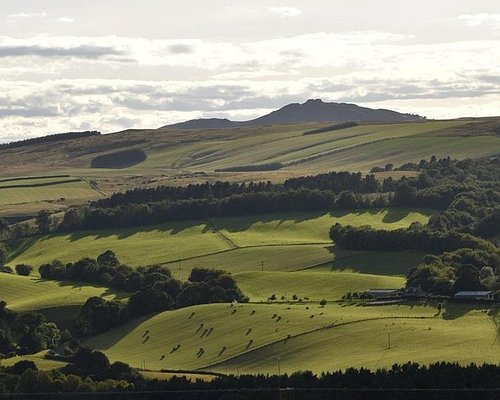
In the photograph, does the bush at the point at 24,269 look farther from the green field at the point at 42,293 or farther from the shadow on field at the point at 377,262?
the shadow on field at the point at 377,262

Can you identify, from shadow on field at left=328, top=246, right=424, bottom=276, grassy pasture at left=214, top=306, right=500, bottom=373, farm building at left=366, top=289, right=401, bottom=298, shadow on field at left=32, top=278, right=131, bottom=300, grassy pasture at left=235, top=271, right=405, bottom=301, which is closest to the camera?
grassy pasture at left=214, top=306, right=500, bottom=373

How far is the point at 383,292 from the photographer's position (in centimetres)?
13175

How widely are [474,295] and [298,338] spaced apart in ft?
63.3

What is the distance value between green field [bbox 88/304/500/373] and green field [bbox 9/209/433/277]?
28.2m

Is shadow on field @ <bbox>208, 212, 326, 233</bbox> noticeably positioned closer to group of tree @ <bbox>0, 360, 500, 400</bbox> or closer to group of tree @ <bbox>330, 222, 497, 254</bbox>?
group of tree @ <bbox>330, 222, 497, 254</bbox>

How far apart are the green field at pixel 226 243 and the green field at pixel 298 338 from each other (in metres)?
28.2

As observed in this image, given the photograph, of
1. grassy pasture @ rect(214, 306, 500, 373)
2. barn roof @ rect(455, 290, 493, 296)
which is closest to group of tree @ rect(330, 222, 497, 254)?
barn roof @ rect(455, 290, 493, 296)

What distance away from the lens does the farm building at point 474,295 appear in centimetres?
12150

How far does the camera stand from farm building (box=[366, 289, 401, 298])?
12912 cm

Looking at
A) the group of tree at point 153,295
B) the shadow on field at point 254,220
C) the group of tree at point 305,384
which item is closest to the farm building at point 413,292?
the group of tree at point 153,295

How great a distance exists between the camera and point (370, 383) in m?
84.5

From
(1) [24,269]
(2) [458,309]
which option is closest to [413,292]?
(2) [458,309]

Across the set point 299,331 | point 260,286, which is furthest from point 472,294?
point 260,286

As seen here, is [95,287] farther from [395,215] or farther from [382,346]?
[382,346]
